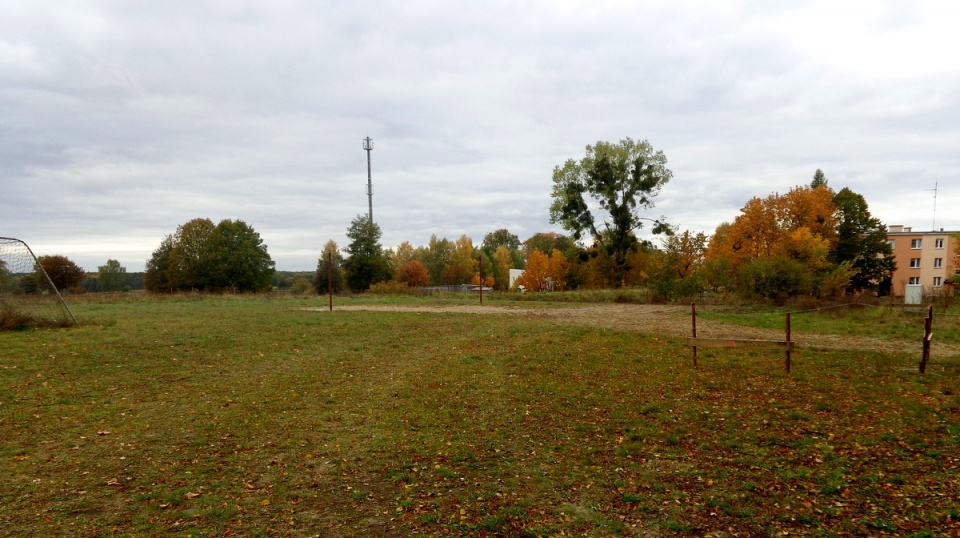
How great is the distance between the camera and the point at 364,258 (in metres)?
56.6

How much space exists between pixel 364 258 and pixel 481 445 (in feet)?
169

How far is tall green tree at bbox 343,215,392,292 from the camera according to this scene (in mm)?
56500

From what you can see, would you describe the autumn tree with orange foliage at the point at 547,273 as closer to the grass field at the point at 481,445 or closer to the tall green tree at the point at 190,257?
the tall green tree at the point at 190,257

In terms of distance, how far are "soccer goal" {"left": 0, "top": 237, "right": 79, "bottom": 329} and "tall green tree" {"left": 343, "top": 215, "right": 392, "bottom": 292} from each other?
3758 cm

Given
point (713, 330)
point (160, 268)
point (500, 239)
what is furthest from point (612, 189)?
point (500, 239)

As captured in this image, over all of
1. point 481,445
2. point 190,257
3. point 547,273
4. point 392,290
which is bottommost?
point 481,445

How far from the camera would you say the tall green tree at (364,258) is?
56500mm

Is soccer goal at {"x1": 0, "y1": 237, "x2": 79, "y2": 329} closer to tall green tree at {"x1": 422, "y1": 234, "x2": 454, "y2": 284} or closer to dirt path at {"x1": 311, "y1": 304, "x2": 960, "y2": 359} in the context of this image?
dirt path at {"x1": 311, "y1": 304, "x2": 960, "y2": 359}

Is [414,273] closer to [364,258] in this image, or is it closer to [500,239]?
[364,258]

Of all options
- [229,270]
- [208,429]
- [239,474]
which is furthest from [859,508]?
[229,270]

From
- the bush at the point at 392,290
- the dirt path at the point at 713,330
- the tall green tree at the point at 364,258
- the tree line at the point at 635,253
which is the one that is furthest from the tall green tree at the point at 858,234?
the tall green tree at the point at 364,258

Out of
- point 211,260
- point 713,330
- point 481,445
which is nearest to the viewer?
point 481,445

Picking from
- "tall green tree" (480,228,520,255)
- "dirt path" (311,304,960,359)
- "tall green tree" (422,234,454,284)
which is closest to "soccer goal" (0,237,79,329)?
"dirt path" (311,304,960,359)

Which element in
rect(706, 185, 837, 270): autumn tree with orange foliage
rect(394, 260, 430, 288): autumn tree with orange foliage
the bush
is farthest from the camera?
rect(394, 260, 430, 288): autumn tree with orange foliage
